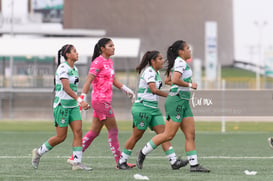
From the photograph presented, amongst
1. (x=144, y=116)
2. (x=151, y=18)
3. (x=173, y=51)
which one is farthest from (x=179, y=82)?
(x=151, y=18)

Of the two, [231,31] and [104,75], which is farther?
[231,31]

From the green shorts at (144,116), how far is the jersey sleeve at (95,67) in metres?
0.74

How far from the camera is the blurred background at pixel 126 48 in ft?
82.8

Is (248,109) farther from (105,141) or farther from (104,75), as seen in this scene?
(104,75)

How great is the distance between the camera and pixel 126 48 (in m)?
37.1

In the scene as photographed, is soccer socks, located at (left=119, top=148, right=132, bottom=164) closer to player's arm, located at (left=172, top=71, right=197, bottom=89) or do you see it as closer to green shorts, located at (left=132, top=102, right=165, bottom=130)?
green shorts, located at (left=132, top=102, right=165, bottom=130)

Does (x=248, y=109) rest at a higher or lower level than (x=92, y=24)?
lower

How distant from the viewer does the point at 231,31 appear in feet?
360

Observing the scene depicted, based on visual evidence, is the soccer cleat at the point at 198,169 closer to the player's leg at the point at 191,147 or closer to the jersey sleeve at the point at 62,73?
the player's leg at the point at 191,147

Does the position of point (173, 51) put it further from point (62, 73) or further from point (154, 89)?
point (62, 73)

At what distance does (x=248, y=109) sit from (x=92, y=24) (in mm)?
71589

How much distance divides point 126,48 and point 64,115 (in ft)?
85.7

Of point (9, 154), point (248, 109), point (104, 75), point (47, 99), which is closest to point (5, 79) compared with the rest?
point (47, 99)

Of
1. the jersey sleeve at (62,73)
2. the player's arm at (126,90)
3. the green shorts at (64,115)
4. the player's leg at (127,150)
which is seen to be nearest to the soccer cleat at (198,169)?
the player's leg at (127,150)
